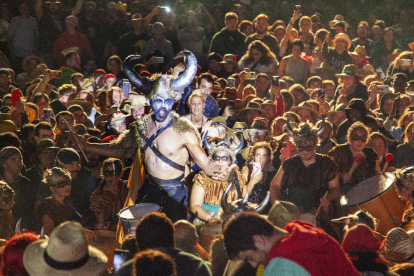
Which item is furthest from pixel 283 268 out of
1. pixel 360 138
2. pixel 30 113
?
pixel 30 113

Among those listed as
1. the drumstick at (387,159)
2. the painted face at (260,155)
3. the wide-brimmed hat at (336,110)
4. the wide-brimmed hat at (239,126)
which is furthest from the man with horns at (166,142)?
the wide-brimmed hat at (336,110)

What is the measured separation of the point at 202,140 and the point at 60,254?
3017 mm

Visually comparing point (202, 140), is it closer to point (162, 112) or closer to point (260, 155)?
point (260, 155)

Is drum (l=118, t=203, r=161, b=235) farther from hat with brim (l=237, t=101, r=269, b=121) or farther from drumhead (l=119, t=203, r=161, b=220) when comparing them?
hat with brim (l=237, t=101, r=269, b=121)

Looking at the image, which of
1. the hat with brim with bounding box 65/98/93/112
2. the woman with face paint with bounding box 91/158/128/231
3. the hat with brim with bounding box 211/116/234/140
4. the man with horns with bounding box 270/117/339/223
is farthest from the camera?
the hat with brim with bounding box 65/98/93/112

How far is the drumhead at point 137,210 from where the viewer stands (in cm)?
453

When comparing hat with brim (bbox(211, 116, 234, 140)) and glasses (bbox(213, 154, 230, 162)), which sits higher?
glasses (bbox(213, 154, 230, 162))

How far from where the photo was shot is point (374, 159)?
19.4ft

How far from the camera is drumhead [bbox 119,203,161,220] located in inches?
178

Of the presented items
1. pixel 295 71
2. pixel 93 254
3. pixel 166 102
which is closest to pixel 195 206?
pixel 166 102

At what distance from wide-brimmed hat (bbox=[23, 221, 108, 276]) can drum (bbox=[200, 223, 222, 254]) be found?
171cm

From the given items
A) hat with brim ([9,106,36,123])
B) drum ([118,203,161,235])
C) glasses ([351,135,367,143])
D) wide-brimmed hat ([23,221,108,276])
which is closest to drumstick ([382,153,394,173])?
glasses ([351,135,367,143])

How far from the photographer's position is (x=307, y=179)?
17.7 feet

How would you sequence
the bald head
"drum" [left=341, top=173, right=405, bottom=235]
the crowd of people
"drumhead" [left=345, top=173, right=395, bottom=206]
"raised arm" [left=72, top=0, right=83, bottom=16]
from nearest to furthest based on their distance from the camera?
the crowd of people, the bald head, "drum" [left=341, top=173, right=405, bottom=235], "drumhead" [left=345, top=173, right=395, bottom=206], "raised arm" [left=72, top=0, right=83, bottom=16]
